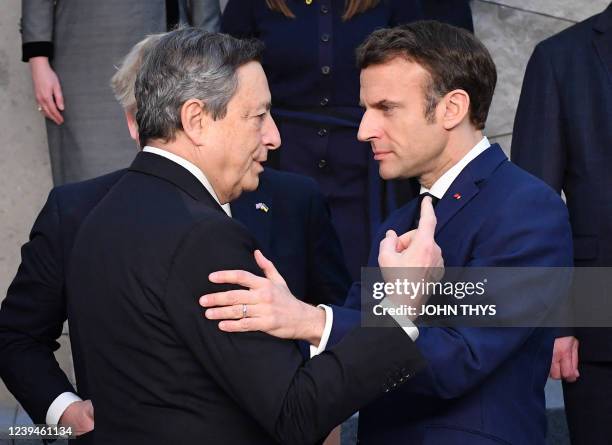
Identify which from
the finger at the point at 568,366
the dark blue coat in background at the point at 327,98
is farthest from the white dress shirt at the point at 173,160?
the finger at the point at 568,366

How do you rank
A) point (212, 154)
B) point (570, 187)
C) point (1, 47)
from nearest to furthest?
point (212, 154), point (570, 187), point (1, 47)

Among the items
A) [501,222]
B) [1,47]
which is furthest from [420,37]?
[1,47]

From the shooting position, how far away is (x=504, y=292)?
3.13 meters

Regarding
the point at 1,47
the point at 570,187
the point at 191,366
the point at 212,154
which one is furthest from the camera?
the point at 1,47

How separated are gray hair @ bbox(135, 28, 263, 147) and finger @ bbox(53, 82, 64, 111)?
193cm

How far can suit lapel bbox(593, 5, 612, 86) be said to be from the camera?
179 inches

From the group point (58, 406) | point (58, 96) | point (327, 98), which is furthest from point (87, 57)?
point (58, 406)

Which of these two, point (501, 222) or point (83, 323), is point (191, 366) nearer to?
point (83, 323)

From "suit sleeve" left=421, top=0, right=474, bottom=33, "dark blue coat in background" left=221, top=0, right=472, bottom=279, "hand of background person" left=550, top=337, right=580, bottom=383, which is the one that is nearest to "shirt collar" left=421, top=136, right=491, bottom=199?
"hand of background person" left=550, top=337, right=580, bottom=383

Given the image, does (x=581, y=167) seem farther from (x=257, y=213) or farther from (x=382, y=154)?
(x=257, y=213)

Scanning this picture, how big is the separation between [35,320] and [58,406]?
235mm

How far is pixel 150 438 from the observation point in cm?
284

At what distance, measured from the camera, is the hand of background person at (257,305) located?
2740mm

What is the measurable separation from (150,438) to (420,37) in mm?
1339
